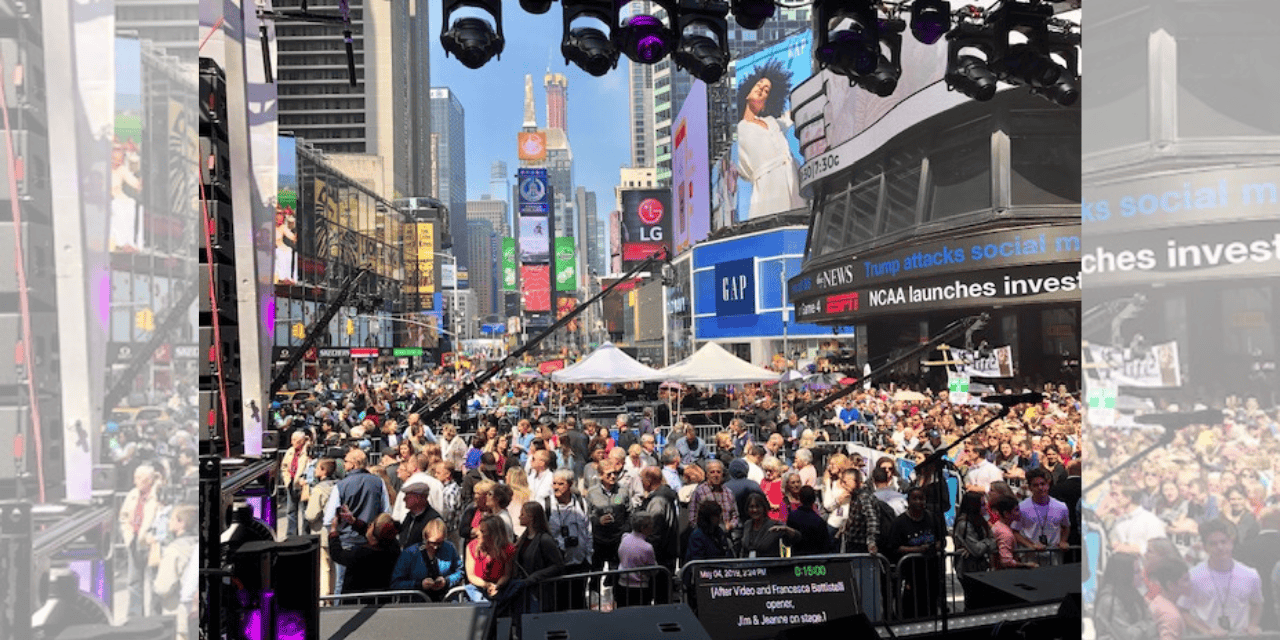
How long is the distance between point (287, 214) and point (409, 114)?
115004 mm

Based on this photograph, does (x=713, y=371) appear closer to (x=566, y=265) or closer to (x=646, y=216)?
(x=646, y=216)

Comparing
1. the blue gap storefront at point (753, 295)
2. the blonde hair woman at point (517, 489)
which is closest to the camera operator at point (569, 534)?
the blonde hair woman at point (517, 489)

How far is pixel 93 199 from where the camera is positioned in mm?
2830

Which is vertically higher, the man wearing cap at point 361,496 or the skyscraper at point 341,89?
the skyscraper at point 341,89

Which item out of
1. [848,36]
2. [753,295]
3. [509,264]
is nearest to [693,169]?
[753,295]

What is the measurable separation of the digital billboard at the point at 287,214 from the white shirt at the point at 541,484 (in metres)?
48.9

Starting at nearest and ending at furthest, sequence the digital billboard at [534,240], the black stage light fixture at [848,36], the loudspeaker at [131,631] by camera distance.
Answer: the loudspeaker at [131,631] < the black stage light fixture at [848,36] < the digital billboard at [534,240]

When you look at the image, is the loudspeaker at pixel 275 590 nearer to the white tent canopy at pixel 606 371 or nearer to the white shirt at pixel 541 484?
the white shirt at pixel 541 484

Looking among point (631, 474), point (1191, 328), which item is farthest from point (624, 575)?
point (1191, 328)

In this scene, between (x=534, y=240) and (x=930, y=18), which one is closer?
(x=930, y=18)

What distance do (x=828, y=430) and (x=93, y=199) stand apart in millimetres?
16346

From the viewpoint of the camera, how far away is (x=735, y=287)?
65.6 metres

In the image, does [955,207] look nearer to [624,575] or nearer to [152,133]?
[624,575]

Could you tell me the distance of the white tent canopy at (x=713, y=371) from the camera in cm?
1708
